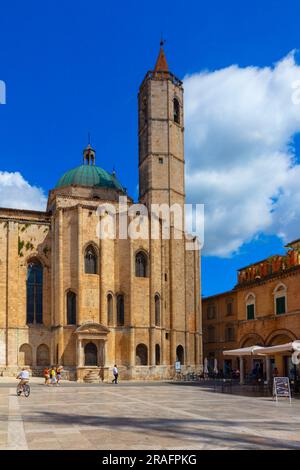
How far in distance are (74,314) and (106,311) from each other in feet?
8.34

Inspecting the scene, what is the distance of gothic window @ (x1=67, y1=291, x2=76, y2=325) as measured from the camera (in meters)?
44.0

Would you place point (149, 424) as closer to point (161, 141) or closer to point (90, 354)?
point (90, 354)

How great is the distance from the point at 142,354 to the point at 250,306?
1203 cm

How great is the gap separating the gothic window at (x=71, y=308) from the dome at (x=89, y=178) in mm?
13273

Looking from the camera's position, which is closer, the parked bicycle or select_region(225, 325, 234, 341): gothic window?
the parked bicycle

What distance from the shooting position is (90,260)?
1781 inches

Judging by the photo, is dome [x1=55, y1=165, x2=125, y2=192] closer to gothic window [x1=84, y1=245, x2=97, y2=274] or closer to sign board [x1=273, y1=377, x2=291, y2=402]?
gothic window [x1=84, y1=245, x2=97, y2=274]

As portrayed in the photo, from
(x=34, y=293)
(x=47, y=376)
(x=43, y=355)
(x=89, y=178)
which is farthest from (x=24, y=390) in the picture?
(x=89, y=178)

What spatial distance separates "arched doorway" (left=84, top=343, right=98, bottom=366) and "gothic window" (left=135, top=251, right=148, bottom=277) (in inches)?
281

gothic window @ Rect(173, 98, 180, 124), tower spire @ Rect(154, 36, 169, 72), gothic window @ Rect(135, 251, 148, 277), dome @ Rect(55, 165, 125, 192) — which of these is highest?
tower spire @ Rect(154, 36, 169, 72)

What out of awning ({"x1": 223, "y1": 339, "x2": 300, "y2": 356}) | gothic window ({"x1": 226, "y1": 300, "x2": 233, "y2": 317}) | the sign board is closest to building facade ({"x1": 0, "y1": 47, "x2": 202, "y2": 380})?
gothic window ({"x1": 226, "y1": 300, "x2": 233, "y2": 317})

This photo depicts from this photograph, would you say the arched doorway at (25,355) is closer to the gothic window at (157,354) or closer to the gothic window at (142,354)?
the gothic window at (142,354)

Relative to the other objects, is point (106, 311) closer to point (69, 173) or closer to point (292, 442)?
point (69, 173)
